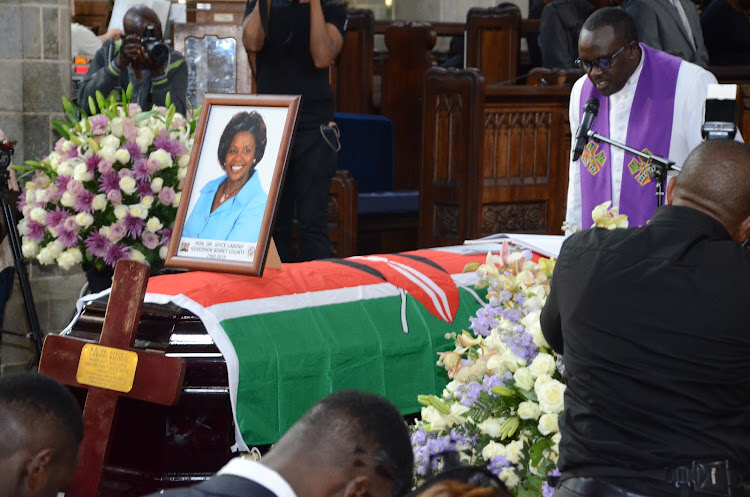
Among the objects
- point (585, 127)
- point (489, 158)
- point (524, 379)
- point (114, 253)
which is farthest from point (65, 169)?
point (489, 158)

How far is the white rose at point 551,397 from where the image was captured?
9.05 feet

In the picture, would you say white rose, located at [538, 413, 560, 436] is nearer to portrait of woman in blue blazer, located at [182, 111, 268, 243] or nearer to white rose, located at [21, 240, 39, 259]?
portrait of woman in blue blazer, located at [182, 111, 268, 243]

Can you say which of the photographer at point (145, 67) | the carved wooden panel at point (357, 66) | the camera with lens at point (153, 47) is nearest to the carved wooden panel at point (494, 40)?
the carved wooden panel at point (357, 66)

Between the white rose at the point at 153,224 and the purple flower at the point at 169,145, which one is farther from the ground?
the purple flower at the point at 169,145

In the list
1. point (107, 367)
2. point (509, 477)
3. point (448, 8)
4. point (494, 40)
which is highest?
point (448, 8)

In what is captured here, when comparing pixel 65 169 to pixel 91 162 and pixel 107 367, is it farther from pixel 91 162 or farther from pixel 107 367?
pixel 107 367

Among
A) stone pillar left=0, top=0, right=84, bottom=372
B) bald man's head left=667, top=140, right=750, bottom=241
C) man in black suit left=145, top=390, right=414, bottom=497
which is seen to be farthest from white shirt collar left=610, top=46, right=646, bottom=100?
stone pillar left=0, top=0, right=84, bottom=372

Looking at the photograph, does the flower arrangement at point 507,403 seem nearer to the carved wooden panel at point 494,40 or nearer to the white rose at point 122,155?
the white rose at point 122,155

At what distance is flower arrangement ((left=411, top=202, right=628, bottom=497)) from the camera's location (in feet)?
9.34

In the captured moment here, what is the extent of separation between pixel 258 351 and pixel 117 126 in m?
1.33

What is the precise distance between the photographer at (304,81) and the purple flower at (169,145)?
61 cm

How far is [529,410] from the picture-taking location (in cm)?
285

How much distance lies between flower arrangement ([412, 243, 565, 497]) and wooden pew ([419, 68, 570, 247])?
10.3ft

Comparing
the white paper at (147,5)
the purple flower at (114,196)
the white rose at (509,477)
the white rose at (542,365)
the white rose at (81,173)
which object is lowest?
the white rose at (509,477)
